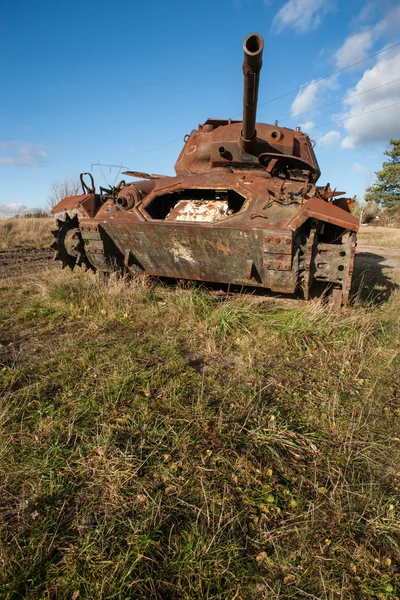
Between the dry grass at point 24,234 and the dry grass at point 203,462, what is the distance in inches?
434

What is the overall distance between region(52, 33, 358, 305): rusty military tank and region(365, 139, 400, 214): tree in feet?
94.9

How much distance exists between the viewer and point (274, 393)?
9.68 feet

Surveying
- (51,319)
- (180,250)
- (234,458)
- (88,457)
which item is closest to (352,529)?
(234,458)

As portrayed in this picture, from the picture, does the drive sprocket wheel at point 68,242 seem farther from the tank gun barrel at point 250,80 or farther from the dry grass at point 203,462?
the tank gun barrel at point 250,80

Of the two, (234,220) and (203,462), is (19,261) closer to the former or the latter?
(234,220)

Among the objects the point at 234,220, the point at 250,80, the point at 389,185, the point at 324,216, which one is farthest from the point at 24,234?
the point at 389,185

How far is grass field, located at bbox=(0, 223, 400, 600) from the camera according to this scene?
1.56 metres

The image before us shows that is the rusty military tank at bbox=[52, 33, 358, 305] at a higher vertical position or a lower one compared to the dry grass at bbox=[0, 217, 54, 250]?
higher

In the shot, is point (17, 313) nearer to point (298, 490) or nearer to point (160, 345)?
point (160, 345)

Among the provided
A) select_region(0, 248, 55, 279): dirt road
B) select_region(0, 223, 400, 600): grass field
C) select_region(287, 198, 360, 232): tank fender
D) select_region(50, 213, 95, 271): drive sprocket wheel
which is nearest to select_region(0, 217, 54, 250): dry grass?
select_region(0, 248, 55, 279): dirt road

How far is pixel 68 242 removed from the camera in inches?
207

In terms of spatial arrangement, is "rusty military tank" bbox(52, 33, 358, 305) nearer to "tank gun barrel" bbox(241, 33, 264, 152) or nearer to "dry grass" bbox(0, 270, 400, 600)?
"tank gun barrel" bbox(241, 33, 264, 152)

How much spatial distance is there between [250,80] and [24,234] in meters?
13.3

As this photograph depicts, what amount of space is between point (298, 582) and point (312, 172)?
17.0 ft
